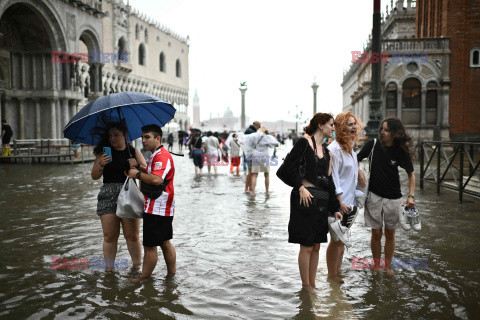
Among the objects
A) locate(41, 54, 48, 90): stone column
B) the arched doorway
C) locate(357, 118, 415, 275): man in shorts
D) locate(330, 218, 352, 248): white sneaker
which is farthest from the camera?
locate(41, 54, 48, 90): stone column

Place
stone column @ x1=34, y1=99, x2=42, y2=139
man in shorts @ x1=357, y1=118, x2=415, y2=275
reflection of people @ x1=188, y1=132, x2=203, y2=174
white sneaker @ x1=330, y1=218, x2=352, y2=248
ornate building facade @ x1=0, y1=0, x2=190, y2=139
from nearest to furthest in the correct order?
white sneaker @ x1=330, y1=218, x2=352, y2=248, man in shorts @ x1=357, y1=118, x2=415, y2=275, reflection of people @ x1=188, y1=132, x2=203, y2=174, ornate building facade @ x1=0, y1=0, x2=190, y2=139, stone column @ x1=34, y1=99, x2=42, y2=139

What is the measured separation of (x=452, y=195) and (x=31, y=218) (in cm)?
913

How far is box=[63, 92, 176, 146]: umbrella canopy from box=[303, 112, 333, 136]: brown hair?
1590mm

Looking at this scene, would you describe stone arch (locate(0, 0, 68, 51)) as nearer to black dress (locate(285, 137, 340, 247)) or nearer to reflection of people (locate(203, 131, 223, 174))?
reflection of people (locate(203, 131, 223, 174))

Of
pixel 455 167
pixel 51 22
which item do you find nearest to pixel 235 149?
pixel 455 167

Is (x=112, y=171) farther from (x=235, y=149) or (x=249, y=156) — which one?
(x=235, y=149)

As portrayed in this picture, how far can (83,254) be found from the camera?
5.88 metres

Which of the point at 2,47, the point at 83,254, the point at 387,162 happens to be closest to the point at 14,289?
the point at 83,254

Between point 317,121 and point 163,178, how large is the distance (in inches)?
63.2

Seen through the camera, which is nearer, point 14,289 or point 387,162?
point 14,289

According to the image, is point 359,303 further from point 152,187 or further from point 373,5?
point 373,5

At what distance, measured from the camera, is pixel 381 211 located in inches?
196

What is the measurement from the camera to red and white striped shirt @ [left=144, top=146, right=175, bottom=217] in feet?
14.9

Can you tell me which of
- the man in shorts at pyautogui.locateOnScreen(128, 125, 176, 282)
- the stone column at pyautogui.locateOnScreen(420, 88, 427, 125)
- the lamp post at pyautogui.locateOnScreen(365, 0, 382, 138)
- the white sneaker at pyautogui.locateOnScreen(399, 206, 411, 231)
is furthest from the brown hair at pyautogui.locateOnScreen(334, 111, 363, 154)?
the stone column at pyautogui.locateOnScreen(420, 88, 427, 125)
